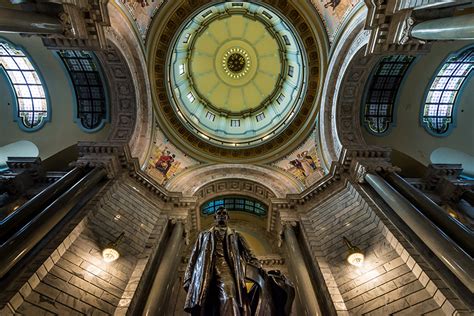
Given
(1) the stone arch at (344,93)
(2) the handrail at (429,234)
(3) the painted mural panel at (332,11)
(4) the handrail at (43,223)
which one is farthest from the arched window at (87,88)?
(2) the handrail at (429,234)

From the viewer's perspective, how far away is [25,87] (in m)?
14.0

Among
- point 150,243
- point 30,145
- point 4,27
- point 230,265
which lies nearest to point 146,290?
point 150,243

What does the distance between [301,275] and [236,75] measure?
18.7 m

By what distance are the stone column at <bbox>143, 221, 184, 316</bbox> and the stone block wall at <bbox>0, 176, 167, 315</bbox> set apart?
624mm

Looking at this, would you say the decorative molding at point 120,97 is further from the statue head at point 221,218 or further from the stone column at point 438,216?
the stone column at point 438,216

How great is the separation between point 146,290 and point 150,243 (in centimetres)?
169

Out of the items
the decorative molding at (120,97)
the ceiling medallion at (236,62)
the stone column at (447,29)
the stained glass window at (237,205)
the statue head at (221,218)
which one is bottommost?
the statue head at (221,218)

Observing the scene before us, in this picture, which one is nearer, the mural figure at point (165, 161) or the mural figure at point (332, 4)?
the mural figure at point (332, 4)

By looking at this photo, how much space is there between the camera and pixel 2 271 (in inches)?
242

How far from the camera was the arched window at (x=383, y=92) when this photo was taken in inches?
530

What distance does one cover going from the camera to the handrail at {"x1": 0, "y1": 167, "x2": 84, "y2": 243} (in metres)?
7.70

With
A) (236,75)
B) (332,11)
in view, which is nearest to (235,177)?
(332,11)

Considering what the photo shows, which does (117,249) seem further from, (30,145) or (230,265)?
(30,145)

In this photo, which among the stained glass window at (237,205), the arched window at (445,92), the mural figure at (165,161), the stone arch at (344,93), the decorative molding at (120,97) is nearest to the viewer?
the stone arch at (344,93)
